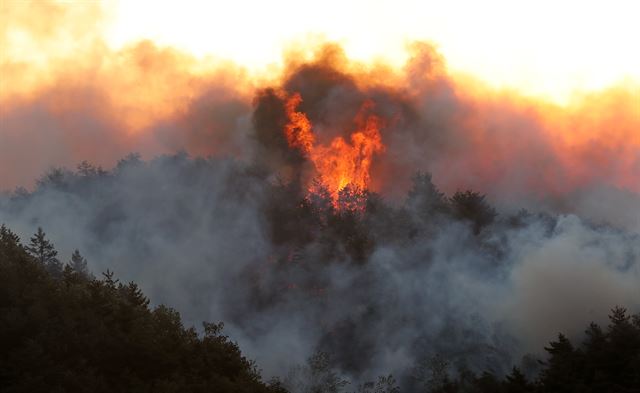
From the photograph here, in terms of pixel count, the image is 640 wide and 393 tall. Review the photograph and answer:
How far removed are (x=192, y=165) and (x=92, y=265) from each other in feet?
98.7

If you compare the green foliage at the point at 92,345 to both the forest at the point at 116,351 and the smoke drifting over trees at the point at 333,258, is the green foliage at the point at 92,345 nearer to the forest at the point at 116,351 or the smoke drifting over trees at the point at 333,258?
the forest at the point at 116,351

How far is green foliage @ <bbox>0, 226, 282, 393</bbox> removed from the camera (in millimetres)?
48375

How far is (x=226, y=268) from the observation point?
415 ft

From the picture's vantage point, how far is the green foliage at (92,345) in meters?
48.4

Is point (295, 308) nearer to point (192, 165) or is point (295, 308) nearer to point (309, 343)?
point (309, 343)

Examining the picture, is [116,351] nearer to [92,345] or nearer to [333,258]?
[92,345]

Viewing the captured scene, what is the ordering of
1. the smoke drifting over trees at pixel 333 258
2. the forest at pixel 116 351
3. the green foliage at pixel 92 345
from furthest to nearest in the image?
the smoke drifting over trees at pixel 333 258
the forest at pixel 116 351
the green foliage at pixel 92 345

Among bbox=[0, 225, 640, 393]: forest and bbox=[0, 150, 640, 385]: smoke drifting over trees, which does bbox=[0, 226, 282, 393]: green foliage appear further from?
bbox=[0, 150, 640, 385]: smoke drifting over trees

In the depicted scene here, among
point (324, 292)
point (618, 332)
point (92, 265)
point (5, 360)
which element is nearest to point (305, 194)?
point (324, 292)

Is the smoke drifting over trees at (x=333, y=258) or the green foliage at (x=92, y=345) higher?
the smoke drifting over trees at (x=333, y=258)

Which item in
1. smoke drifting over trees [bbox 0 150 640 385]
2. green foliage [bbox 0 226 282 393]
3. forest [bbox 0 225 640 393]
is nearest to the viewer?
green foliage [bbox 0 226 282 393]

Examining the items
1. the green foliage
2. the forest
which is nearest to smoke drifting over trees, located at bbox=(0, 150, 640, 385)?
the forest

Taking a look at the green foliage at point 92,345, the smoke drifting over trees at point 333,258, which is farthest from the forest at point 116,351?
the smoke drifting over trees at point 333,258

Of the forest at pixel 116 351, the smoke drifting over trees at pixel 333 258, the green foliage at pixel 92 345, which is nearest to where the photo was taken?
the green foliage at pixel 92 345
